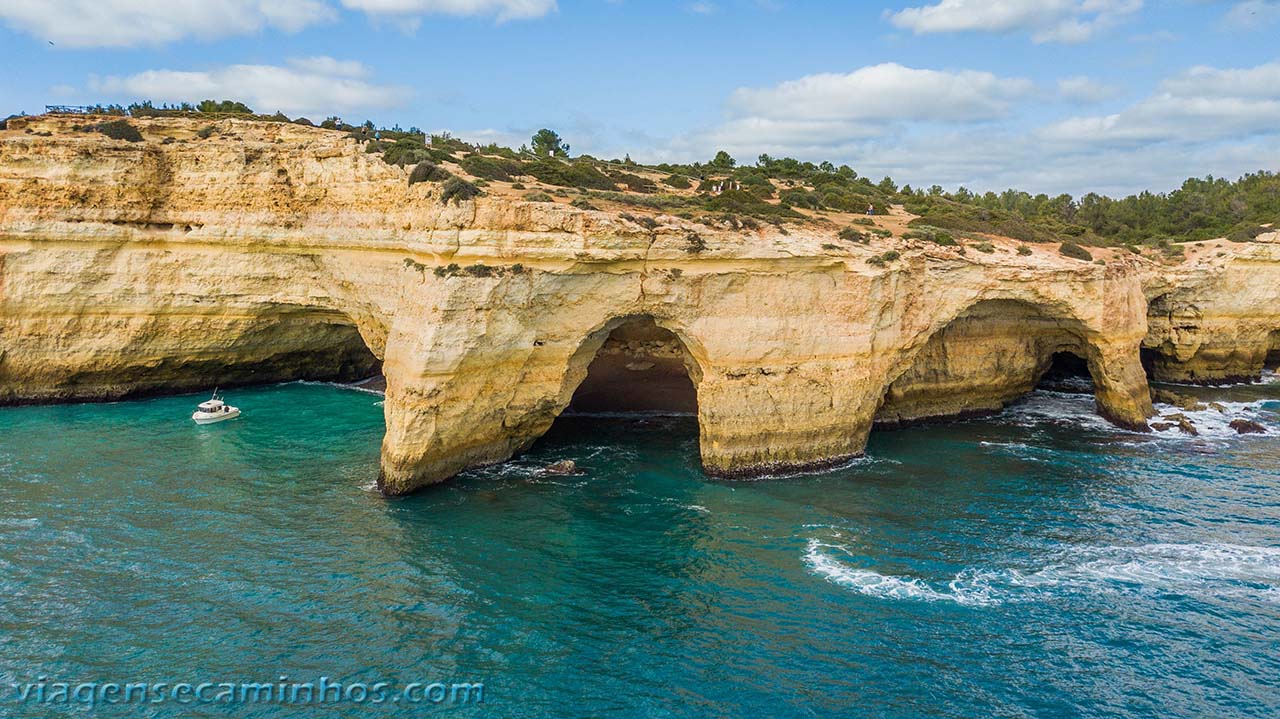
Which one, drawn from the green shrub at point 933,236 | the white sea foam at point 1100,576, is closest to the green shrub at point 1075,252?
the green shrub at point 933,236

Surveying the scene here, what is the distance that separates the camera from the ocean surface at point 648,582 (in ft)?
45.5

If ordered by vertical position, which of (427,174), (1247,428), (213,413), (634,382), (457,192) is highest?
(427,174)

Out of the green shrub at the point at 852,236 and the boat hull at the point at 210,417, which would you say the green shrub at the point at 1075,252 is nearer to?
the green shrub at the point at 852,236

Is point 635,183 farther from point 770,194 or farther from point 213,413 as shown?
point 213,413

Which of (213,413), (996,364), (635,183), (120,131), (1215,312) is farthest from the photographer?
(1215,312)

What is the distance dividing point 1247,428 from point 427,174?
3189 cm

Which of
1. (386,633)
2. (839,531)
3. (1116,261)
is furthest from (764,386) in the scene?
(1116,261)

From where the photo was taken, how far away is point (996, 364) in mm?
32156

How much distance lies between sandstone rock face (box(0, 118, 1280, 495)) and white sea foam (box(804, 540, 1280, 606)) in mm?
7501

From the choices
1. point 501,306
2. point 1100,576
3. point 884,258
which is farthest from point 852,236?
point 1100,576

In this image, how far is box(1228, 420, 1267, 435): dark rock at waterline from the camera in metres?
29.8

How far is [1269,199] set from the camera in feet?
189

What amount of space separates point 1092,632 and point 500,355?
16701 mm

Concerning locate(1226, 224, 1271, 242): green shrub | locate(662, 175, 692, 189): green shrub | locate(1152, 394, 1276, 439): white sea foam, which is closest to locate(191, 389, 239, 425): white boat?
locate(662, 175, 692, 189): green shrub
